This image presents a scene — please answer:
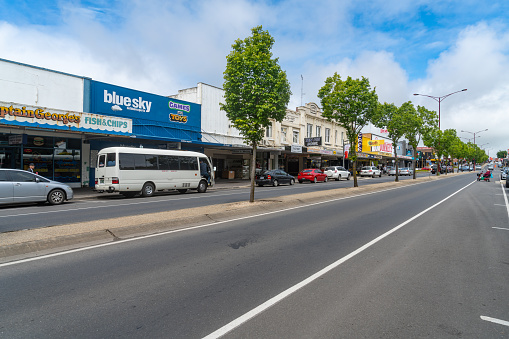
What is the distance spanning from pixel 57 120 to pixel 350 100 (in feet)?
60.6

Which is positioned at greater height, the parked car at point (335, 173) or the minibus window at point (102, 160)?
the minibus window at point (102, 160)

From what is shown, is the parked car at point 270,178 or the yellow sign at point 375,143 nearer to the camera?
the parked car at point 270,178

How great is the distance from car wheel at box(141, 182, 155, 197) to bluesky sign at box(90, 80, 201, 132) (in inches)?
289

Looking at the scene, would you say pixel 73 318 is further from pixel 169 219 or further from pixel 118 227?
pixel 169 219

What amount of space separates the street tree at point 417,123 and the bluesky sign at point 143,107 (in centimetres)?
2152

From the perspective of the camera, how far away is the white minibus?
1642cm

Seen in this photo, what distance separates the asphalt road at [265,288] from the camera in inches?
133

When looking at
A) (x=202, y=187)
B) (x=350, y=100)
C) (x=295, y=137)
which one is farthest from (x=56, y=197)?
(x=295, y=137)

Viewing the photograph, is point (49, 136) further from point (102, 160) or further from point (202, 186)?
point (202, 186)

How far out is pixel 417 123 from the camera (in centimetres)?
3278

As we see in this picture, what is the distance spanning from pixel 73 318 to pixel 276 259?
336 cm

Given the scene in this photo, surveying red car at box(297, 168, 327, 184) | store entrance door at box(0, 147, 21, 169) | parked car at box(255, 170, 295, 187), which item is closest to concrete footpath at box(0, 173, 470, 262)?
store entrance door at box(0, 147, 21, 169)

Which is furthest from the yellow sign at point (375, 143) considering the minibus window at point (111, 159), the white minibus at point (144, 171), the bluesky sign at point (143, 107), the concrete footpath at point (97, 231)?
the concrete footpath at point (97, 231)

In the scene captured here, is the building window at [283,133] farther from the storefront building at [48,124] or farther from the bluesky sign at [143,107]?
the storefront building at [48,124]
